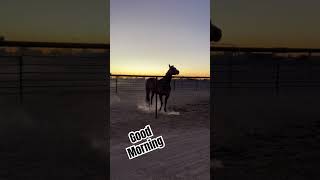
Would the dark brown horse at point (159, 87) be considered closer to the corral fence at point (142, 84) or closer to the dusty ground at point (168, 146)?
the corral fence at point (142, 84)

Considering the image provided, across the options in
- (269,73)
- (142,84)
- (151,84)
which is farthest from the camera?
(269,73)

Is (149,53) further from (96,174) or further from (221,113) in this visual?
(221,113)

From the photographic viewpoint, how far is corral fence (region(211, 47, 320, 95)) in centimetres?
326

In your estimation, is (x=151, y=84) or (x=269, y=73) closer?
(x=151, y=84)

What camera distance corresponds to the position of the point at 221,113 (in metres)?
3.24

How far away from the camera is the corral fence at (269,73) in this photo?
128 inches

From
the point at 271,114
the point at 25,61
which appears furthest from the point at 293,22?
the point at 25,61

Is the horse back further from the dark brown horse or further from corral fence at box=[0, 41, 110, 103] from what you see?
corral fence at box=[0, 41, 110, 103]

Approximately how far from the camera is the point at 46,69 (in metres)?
3.15

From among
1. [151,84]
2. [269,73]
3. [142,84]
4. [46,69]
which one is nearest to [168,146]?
[151,84]

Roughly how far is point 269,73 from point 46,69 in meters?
→ 2.41

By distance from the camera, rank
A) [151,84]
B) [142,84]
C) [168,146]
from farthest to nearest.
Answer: [142,84] < [151,84] < [168,146]

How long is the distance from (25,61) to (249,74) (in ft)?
7.61

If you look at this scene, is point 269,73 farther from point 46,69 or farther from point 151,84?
point 46,69
